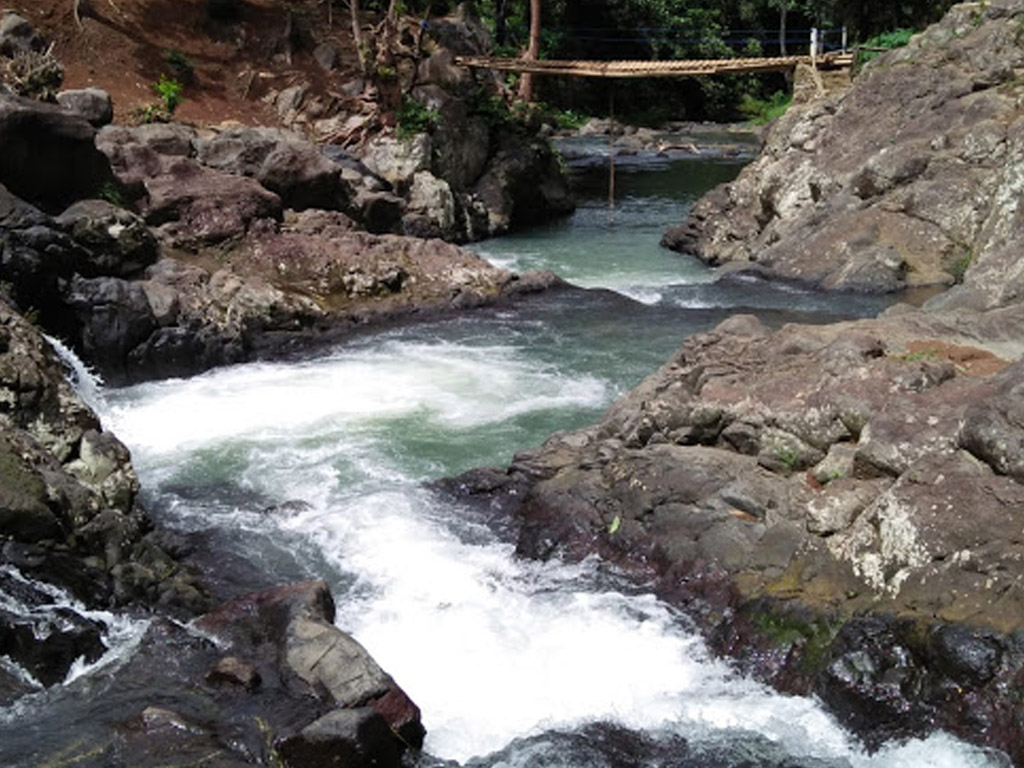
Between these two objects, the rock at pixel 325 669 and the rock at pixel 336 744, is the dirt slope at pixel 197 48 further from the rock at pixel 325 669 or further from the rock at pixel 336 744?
the rock at pixel 336 744

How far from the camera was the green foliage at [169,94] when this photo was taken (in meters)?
24.4

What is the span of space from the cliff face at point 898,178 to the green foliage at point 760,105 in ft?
77.8

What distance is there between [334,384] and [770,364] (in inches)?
225

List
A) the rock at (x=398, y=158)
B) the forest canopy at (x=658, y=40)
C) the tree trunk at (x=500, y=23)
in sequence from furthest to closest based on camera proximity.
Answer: the forest canopy at (x=658, y=40) < the tree trunk at (x=500, y=23) < the rock at (x=398, y=158)

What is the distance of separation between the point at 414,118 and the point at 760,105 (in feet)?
87.1

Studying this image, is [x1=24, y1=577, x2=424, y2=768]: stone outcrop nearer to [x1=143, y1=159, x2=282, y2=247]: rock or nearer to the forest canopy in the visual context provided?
[x1=143, y1=159, x2=282, y2=247]: rock

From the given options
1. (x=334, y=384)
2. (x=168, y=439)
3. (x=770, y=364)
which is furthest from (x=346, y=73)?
(x=770, y=364)

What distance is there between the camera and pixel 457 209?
24984mm

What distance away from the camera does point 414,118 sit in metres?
25.0

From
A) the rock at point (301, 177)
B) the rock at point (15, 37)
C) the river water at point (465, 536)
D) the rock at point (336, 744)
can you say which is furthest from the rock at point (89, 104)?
the rock at point (336, 744)

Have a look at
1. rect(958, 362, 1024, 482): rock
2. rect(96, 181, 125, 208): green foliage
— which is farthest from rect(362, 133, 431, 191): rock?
rect(958, 362, 1024, 482): rock

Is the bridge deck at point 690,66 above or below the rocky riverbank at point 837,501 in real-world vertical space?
above

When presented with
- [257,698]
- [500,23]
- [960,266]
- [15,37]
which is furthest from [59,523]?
[500,23]

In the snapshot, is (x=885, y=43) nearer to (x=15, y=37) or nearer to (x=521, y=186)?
(x=521, y=186)
